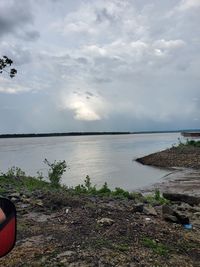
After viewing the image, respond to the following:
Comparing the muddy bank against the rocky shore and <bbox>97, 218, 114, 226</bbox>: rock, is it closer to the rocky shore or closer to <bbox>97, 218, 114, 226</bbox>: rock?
the rocky shore

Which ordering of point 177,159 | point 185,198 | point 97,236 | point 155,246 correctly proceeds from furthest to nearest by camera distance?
1. point 177,159
2. point 185,198
3. point 97,236
4. point 155,246

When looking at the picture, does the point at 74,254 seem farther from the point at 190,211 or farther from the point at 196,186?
the point at 196,186

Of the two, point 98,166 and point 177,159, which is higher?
point 177,159

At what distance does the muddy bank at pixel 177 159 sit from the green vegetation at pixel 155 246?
Result: 114 ft

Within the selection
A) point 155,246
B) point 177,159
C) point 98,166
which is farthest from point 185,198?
point 177,159

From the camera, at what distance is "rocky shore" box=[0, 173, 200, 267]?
6418mm

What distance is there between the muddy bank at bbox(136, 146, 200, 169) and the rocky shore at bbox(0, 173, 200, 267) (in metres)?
32.6

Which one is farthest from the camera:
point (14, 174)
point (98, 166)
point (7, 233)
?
point (98, 166)

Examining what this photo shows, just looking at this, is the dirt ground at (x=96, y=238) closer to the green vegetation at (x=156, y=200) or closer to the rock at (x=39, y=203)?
the rock at (x=39, y=203)

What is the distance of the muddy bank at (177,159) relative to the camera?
1749 inches

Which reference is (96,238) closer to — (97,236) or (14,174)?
(97,236)

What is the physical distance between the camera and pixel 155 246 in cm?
714

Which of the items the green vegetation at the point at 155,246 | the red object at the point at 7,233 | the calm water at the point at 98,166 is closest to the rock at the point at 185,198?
the green vegetation at the point at 155,246

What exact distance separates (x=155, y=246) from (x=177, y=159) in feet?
139
